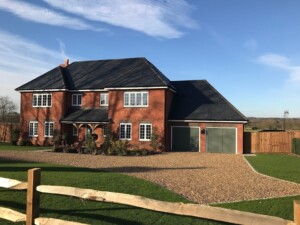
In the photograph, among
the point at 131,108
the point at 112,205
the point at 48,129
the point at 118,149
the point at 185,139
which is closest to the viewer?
the point at 112,205

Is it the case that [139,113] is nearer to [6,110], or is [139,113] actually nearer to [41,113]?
[41,113]

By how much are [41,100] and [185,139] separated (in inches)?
625

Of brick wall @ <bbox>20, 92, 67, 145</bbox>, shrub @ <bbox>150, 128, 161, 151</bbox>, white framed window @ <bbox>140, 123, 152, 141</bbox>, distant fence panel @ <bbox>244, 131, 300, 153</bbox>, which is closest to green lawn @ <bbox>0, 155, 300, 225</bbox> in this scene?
shrub @ <bbox>150, 128, 161, 151</bbox>

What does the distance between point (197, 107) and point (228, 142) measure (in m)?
4.47

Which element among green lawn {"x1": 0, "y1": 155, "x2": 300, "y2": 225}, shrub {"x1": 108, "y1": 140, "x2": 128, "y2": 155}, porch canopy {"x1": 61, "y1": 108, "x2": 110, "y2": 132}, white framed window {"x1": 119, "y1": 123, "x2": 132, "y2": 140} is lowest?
green lawn {"x1": 0, "y1": 155, "x2": 300, "y2": 225}

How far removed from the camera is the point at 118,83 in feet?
107

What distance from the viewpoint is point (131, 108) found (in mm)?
31797

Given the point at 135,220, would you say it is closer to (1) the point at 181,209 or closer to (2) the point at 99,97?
(1) the point at 181,209

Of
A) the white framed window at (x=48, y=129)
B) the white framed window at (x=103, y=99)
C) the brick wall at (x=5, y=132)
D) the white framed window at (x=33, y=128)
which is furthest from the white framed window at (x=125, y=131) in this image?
the brick wall at (x=5, y=132)

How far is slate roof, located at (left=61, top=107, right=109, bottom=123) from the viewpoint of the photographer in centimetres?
3269

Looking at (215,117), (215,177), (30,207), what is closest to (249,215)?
(30,207)

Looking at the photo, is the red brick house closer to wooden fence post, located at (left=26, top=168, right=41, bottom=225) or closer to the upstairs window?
the upstairs window

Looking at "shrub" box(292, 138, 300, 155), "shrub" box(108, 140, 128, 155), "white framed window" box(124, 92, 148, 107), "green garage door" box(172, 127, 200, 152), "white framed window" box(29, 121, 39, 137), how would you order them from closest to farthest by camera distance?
"shrub" box(108, 140, 128, 155) < "shrub" box(292, 138, 300, 155) < "green garage door" box(172, 127, 200, 152) < "white framed window" box(124, 92, 148, 107) < "white framed window" box(29, 121, 39, 137)

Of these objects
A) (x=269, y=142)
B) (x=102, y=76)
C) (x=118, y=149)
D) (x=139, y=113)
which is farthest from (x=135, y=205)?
(x=102, y=76)
